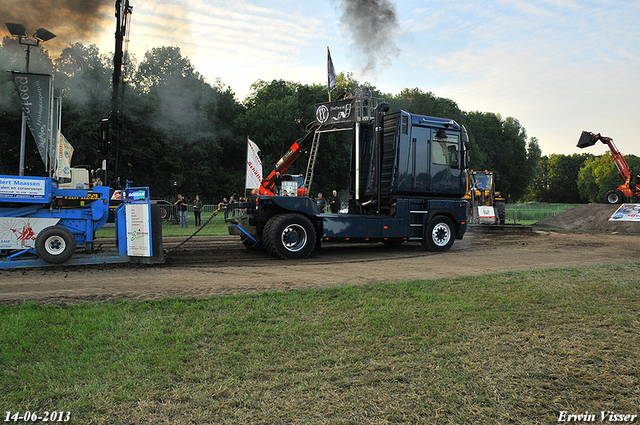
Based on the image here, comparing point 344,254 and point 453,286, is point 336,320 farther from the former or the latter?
point 344,254

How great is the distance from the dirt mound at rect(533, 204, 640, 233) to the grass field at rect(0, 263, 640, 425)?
1739 cm

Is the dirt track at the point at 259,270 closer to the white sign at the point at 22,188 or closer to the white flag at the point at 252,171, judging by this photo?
the white sign at the point at 22,188

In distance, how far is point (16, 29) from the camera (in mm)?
10844

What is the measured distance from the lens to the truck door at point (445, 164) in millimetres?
11297

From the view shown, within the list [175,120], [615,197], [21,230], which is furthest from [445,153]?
[175,120]

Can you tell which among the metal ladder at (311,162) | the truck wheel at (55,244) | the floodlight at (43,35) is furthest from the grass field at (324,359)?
the floodlight at (43,35)

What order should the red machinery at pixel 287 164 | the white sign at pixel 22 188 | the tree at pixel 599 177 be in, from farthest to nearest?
the tree at pixel 599 177 < the red machinery at pixel 287 164 < the white sign at pixel 22 188

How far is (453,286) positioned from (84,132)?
32.9 m

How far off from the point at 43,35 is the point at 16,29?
2.93 ft

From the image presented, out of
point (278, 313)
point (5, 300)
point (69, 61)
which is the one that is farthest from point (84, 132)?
point (278, 313)

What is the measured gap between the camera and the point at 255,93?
52.4 meters

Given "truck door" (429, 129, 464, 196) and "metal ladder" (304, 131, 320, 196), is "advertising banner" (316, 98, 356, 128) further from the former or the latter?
"truck door" (429, 129, 464, 196)

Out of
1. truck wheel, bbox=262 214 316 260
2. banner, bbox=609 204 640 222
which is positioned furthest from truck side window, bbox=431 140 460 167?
banner, bbox=609 204 640 222

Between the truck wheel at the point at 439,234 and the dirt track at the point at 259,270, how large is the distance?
1.17ft
